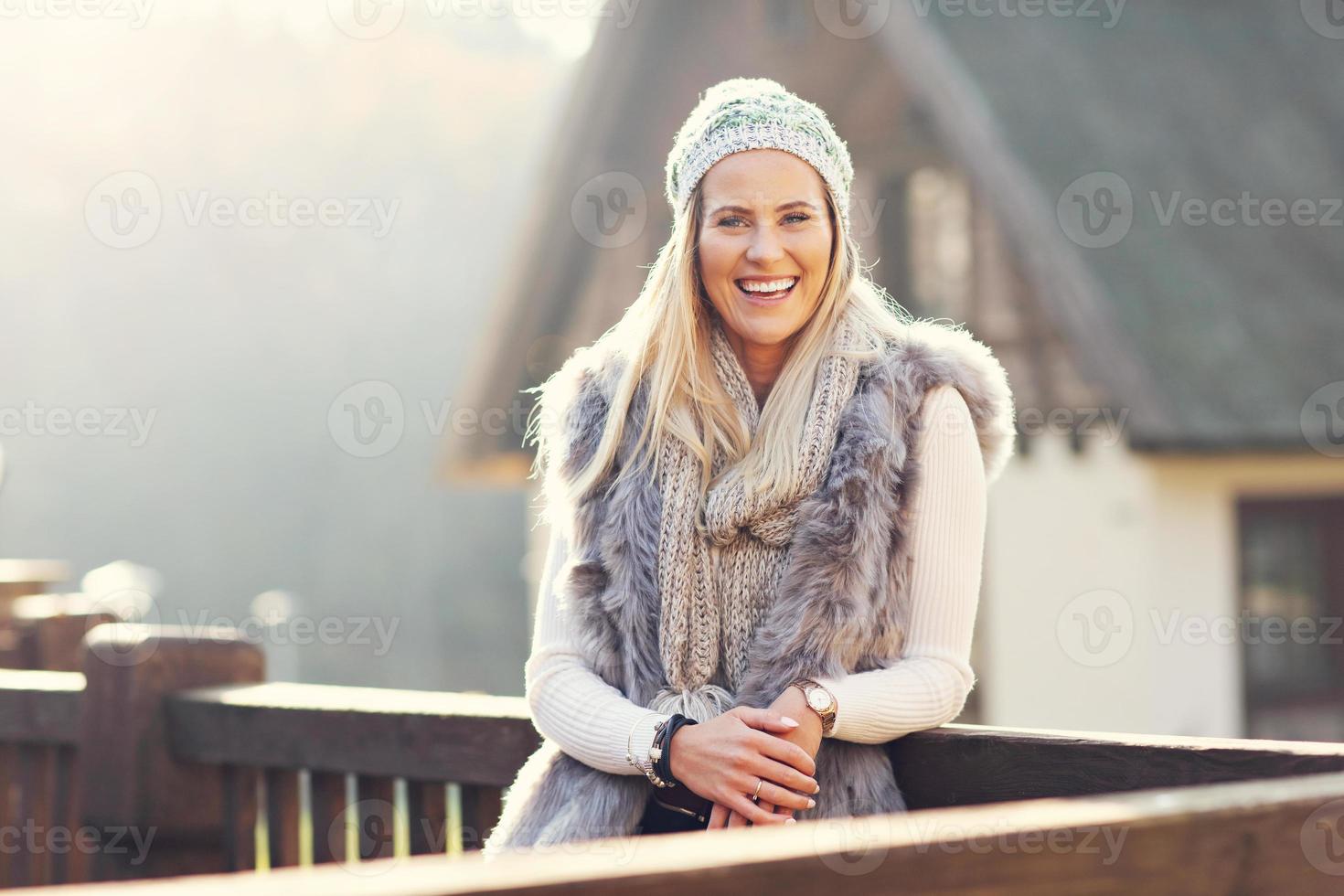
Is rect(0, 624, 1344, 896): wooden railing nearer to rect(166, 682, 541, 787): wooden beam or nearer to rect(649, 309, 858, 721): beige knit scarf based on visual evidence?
rect(166, 682, 541, 787): wooden beam

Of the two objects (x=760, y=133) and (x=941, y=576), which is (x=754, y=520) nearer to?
(x=941, y=576)

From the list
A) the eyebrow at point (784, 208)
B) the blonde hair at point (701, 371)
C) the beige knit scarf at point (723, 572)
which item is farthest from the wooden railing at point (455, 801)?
the eyebrow at point (784, 208)

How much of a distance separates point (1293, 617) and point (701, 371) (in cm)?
910

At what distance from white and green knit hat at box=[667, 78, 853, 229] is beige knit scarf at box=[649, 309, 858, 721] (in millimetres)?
377

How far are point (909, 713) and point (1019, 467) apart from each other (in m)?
8.49

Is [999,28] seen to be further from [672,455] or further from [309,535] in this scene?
[309,535]

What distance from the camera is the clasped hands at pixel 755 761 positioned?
2.06m

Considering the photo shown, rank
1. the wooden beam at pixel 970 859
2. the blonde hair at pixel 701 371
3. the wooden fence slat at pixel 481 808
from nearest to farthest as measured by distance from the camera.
Answer: 1. the wooden beam at pixel 970 859
2. the blonde hair at pixel 701 371
3. the wooden fence slat at pixel 481 808

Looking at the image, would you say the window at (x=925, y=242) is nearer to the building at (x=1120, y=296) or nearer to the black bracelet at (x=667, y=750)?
the building at (x=1120, y=296)

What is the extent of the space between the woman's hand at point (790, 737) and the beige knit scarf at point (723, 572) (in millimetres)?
147

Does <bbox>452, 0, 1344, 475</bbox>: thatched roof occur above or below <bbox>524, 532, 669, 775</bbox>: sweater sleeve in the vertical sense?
above

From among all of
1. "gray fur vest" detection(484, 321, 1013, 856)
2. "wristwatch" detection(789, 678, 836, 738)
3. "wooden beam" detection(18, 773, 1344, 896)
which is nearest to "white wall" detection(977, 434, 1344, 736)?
"gray fur vest" detection(484, 321, 1013, 856)

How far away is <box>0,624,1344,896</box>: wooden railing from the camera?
3.73 feet

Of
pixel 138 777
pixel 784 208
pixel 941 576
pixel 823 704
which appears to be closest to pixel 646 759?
pixel 823 704
